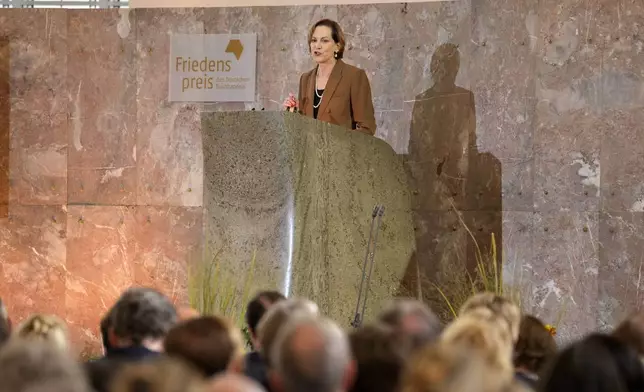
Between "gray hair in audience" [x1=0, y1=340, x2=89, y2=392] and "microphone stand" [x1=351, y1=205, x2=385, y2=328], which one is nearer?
"gray hair in audience" [x1=0, y1=340, x2=89, y2=392]

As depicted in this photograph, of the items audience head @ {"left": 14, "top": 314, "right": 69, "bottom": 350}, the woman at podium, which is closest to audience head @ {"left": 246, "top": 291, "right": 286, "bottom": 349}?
audience head @ {"left": 14, "top": 314, "right": 69, "bottom": 350}

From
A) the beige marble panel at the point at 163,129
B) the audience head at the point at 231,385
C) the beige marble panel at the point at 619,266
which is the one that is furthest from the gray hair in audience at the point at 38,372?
the beige marble panel at the point at 163,129

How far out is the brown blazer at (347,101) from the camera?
8062mm

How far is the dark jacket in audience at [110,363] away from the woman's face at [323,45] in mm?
4676

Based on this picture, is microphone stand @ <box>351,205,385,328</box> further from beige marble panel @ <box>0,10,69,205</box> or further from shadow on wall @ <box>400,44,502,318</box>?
beige marble panel @ <box>0,10,69,205</box>

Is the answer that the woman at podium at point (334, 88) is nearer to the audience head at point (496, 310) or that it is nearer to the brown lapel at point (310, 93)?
the brown lapel at point (310, 93)

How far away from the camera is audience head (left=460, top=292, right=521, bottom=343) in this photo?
13.2 ft

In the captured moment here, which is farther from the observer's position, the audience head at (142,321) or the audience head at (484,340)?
the audience head at (142,321)

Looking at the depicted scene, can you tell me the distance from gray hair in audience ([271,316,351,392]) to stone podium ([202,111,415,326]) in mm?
3552

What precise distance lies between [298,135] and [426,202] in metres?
2.52

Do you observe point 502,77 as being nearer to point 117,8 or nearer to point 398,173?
point 398,173

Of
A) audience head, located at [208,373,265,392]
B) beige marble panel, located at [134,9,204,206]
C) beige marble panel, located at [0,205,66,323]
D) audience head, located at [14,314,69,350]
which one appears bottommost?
beige marble panel, located at [0,205,66,323]

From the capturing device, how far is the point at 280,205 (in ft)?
20.9

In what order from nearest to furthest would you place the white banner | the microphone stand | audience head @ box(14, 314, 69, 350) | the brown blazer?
audience head @ box(14, 314, 69, 350)
the microphone stand
the brown blazer
the white banner
